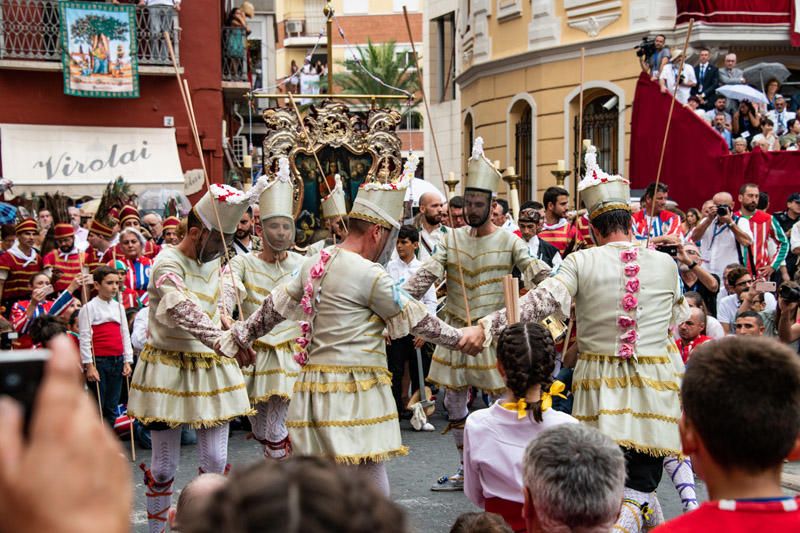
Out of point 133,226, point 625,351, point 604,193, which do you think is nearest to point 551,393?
point 625,351

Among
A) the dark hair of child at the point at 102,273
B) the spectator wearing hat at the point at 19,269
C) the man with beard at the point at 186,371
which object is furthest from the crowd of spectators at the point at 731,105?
the man with beard at the point at 186,371

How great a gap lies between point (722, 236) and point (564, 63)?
38.2ft

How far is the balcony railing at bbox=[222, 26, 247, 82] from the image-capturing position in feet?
79.3

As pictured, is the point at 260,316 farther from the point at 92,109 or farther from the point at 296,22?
the point at 296,22

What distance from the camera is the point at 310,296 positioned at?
18.4ft

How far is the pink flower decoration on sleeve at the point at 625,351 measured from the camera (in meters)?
5.69

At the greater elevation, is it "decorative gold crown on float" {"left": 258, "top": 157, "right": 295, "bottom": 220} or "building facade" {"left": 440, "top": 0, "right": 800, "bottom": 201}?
"building facade" {"left": 440, "top": 0, "right": 800, "bottom": 201}

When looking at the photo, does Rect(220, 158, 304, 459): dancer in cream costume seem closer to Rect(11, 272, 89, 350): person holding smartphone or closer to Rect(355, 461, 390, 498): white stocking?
Rect(355, 461, 390, 498): white stocking

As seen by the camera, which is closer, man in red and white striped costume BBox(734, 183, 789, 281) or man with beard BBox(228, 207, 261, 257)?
man with beard BBox(228, 207, 261, 257)

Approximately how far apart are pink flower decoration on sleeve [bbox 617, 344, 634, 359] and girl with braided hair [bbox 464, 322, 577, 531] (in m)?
1.32

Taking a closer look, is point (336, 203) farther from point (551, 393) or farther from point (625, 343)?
point (551, 393)

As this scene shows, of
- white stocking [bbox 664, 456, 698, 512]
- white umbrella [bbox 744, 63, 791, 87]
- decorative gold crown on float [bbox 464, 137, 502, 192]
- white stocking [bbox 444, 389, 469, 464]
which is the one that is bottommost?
white stocking [bbox 664, 456, 698, 512]

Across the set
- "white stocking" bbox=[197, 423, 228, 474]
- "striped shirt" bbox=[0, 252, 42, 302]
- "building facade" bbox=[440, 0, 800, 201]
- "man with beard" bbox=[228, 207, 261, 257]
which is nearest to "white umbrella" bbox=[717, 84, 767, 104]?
"building facade" bbox=[440, 0, 800, 201]

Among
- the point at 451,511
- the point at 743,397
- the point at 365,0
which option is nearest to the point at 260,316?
the point at 451,511
